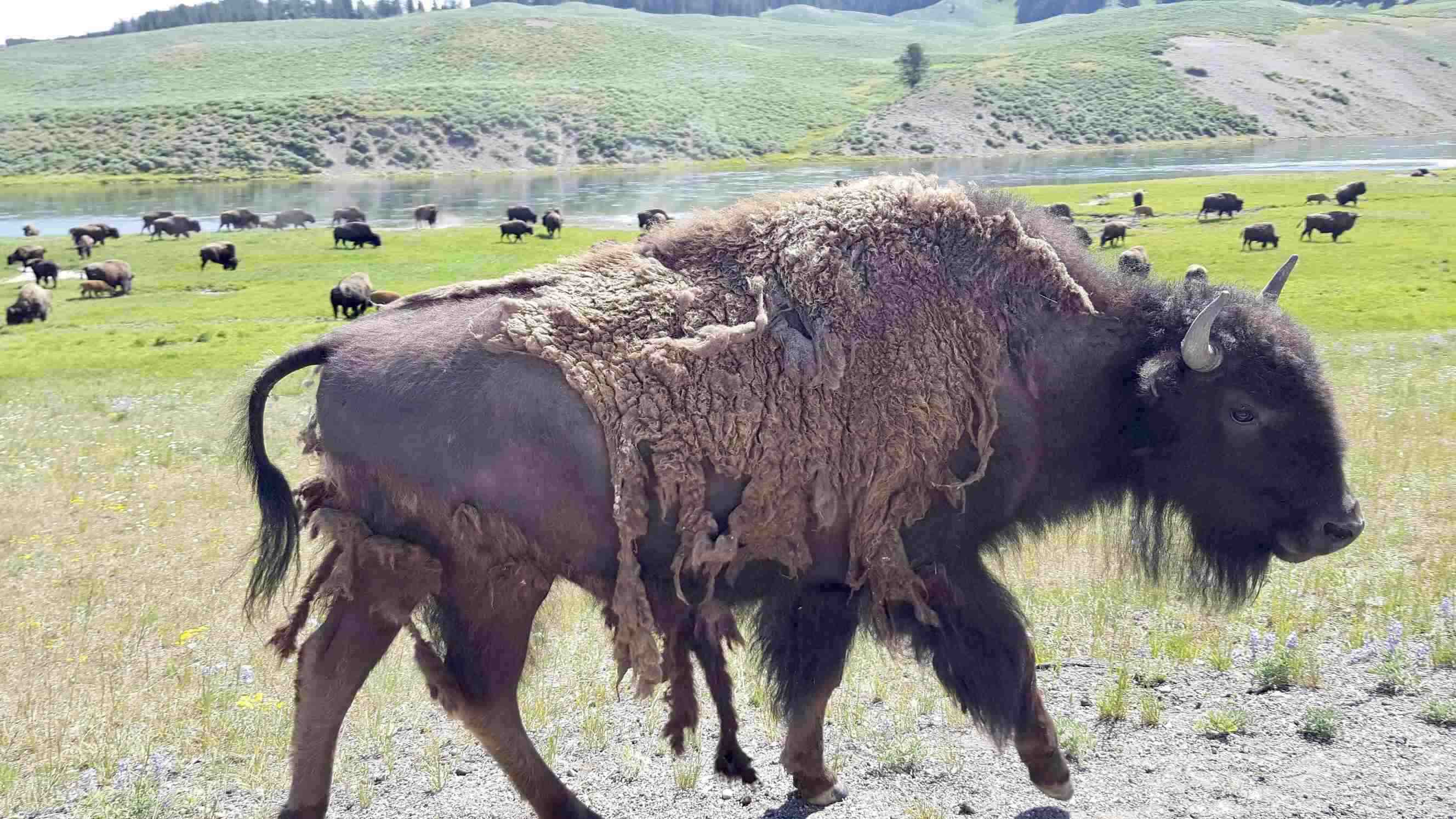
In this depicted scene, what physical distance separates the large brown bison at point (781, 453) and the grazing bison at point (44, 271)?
41223 millimetres

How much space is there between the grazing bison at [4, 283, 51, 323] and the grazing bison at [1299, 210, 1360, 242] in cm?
3772

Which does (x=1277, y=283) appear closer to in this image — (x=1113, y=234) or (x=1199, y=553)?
(x=1199, y=553)

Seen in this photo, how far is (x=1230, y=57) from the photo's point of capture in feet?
424

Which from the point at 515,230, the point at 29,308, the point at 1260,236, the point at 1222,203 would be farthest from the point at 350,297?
the point at 1222,203

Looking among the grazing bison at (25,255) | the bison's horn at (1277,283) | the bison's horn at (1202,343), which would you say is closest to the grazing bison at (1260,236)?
the bison's horn at (1277,283)

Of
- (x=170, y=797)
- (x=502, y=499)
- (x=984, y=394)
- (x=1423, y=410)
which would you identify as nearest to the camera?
(x=502, y=499)

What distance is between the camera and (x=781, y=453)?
4.41 metres

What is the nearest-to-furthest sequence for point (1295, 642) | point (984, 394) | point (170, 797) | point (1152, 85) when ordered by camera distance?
point (984, 394) → point (170, 797) → point (1295, 642) → point (1152, 85)

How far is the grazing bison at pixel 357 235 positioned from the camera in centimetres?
4594

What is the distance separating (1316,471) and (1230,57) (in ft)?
465

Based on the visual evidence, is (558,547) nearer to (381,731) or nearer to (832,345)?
(832,345)

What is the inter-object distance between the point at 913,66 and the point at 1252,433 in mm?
134768

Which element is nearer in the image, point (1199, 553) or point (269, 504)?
point (269, 504)

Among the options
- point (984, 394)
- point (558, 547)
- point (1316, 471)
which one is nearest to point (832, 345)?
point (984, 394)
